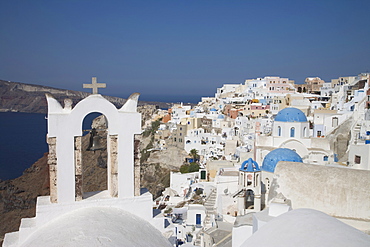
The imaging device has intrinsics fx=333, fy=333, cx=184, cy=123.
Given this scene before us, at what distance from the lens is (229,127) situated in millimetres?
33750

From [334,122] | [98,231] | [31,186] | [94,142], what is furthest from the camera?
[334,122]

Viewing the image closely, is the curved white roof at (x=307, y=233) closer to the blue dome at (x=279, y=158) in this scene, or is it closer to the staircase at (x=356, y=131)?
the blue dome at (x=279, y=158)

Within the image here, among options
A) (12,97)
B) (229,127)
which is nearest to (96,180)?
(229,127)

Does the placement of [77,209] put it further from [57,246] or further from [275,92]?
[275,92]

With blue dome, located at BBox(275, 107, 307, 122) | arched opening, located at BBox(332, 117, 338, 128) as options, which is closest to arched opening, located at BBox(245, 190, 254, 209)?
blue dome, located at BBox(275, 107, 307, 122)

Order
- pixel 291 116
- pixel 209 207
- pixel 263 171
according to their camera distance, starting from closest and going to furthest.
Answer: pixel 263 171
pixel 209 207
pixel 291 116

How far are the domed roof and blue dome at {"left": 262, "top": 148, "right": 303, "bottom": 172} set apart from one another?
978 centimetres

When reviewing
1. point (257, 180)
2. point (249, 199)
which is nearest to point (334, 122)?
point (249, 199)

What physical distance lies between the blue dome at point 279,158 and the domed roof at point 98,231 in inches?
385

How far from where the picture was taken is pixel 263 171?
14.2 meters

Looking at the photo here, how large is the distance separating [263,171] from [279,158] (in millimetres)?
1041

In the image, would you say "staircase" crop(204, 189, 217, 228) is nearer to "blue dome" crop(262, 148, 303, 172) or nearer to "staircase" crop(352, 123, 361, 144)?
"blue dome" crop(262, 148, 303, 172)

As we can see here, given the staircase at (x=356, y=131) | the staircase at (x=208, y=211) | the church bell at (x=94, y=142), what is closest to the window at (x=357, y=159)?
the staircase at (x=356, y=131)

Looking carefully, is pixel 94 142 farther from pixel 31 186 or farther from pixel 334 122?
pixel 334 122
